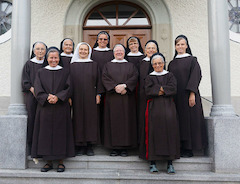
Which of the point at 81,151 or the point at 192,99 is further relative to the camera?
the point at 81,151

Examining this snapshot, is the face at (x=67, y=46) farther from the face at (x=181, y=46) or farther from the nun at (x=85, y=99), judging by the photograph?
the face at (x=181, y=46)

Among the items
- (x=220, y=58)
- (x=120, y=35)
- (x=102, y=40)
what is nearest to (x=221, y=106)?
(x=220, y=58)

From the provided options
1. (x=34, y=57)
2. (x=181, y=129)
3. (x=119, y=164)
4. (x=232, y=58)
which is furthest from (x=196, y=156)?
(x=232, y=58)

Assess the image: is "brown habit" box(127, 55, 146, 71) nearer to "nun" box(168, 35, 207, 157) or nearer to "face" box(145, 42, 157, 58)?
"face" box(145, 42, 157, 58)

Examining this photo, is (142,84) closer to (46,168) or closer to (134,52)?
(134,52)

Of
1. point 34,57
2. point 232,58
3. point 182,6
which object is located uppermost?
point 182,6

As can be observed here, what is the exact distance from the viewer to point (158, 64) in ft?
12.4

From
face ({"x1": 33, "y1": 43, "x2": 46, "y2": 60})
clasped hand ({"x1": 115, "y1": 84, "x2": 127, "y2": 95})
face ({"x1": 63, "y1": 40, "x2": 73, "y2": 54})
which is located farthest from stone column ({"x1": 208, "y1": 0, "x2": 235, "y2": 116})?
face ({"x1": 33, "y1": 43, "x2": 46, "y2": 60})

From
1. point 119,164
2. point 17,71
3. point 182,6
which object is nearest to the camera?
point 119,164

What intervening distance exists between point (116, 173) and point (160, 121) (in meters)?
1.03

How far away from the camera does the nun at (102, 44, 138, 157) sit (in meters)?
4.03

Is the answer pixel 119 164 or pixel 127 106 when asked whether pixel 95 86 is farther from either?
pixel 119 164

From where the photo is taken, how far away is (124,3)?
24.2ft

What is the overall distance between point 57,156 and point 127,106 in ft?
4.44
